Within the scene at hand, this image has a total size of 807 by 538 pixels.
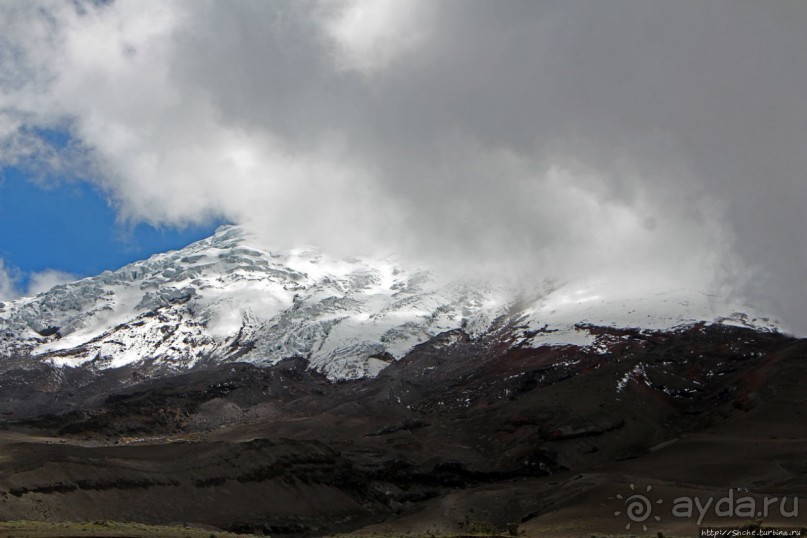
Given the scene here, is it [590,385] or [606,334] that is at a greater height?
[606,334]

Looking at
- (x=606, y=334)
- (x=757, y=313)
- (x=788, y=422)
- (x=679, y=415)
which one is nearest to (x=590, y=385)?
(x=679, y=415)

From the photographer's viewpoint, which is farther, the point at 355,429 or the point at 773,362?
the point at 355,429

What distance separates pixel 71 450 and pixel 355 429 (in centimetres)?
5580

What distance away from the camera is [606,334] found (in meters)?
178

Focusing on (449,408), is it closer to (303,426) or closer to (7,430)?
(303,426)

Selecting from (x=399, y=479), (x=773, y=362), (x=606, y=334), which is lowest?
(x=399, y=479)

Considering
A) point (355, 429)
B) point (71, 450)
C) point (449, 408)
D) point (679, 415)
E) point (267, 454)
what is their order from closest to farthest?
point (71, 450)
point (267, 454)
point (679, 415)
point (355, 429)
point (449, 408)

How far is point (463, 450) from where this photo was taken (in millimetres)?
106938

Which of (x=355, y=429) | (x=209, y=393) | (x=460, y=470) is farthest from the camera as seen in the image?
(x=209, y=393)

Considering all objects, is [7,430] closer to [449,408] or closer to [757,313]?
[449,408]

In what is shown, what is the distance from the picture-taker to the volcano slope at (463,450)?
72.1 metres

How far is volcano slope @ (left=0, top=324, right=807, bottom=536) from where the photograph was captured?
7212 centimetres

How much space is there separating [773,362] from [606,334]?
5573 cm

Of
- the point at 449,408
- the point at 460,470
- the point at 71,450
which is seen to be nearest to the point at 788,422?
the point at 460,470
